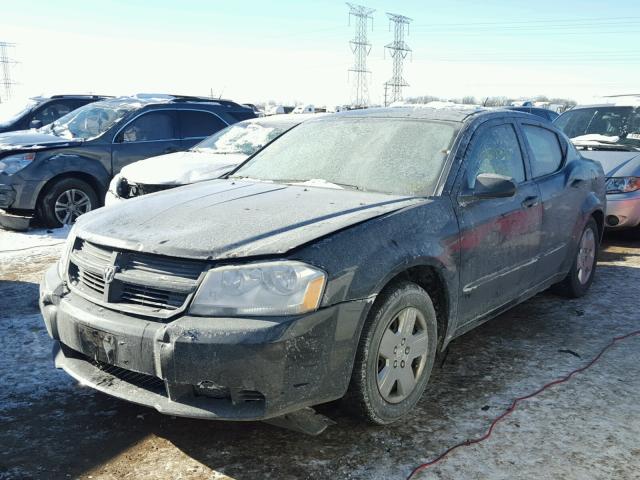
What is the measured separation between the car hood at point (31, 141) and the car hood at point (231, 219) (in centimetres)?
532

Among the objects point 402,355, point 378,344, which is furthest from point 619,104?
point 378,344

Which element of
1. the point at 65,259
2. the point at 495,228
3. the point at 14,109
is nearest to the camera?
the point at 65,259

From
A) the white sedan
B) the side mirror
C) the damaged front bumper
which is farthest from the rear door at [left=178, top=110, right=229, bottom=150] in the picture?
the side mirror

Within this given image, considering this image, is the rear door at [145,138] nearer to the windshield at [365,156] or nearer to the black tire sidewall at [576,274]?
the windshield at [365,156]

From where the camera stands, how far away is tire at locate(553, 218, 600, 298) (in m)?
5.11

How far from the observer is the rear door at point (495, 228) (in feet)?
11.5

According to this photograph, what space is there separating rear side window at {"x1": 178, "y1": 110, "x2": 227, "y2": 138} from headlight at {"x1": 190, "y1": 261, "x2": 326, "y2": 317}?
277 inches

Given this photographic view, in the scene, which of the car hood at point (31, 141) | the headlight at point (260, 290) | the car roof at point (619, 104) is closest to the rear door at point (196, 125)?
the car hood at point (31, 141)

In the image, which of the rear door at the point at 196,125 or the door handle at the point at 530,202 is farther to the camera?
the rear door at the point at 196,125

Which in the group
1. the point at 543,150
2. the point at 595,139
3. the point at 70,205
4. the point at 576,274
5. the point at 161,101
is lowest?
the point at 576,274

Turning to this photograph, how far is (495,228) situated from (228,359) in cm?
197

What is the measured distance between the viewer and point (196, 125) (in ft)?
30.7

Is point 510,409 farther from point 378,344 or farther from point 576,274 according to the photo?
point 576,274

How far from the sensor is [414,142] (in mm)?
3805
